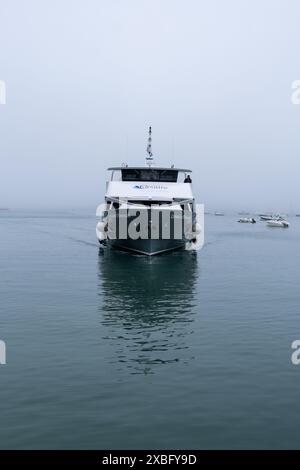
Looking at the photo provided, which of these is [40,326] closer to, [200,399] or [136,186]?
[200,399]

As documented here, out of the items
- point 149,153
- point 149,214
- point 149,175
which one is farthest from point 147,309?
point 149,153

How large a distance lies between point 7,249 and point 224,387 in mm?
42464

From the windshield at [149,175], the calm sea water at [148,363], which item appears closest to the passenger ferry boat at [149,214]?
the windshield at [149,175]

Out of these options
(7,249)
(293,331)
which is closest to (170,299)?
(293,331)

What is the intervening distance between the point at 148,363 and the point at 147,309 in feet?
25.2

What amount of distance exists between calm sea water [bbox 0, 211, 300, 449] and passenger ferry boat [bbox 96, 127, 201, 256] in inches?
273

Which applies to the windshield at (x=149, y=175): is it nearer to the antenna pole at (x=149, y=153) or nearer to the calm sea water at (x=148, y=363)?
the antenna pole at (x=149, y=153)

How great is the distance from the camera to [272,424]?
1061 cm

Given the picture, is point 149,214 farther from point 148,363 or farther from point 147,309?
point 148,363

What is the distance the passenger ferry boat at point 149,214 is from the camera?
3744 centimetres

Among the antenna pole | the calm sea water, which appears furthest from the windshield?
the calm sea water

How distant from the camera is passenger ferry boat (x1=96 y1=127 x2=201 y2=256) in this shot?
37.4 meters

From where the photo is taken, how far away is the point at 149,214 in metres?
37.2

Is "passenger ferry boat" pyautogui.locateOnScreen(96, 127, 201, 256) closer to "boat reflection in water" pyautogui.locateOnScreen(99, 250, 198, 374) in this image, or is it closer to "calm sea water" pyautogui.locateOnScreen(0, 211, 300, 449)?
"boat reflection in water" pyautogui.locateOnScreen(99, 250, 198, 374)
